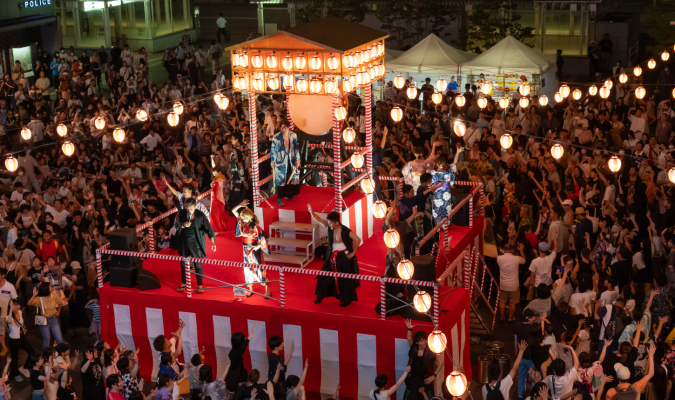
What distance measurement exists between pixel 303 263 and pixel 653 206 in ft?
22.6

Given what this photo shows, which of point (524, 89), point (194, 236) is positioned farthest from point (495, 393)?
point (524, 89)

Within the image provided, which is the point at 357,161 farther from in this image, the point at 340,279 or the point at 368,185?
the point at 340,279

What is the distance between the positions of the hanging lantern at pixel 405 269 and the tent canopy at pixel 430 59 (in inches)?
562

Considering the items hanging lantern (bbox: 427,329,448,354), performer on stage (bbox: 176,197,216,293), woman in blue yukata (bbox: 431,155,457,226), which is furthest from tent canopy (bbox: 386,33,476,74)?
hanging lantern (bbox: 427,329,448,354)

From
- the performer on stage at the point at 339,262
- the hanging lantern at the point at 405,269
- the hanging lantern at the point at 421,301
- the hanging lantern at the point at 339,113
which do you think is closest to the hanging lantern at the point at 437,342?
the hanging lantern at the point at 421,301

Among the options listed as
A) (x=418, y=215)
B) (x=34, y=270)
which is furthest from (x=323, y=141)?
(x=34, y=270)

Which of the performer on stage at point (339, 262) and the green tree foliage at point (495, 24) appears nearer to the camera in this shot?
the performer on stage at point (339, 262)

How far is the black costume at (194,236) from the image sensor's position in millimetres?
13031

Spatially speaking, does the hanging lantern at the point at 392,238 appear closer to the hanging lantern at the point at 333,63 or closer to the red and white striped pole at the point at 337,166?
the red and white striped pole at the point at 337,166

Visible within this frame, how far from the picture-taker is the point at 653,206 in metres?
16.1

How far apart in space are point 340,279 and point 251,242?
143 cm

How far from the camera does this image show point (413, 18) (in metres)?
32.7

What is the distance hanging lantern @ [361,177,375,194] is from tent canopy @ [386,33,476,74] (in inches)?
448

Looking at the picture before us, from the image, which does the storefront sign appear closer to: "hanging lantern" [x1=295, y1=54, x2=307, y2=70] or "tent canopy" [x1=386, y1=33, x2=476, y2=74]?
"tent canopy" [x1=386, y1=33, x2=476, y2=74]
